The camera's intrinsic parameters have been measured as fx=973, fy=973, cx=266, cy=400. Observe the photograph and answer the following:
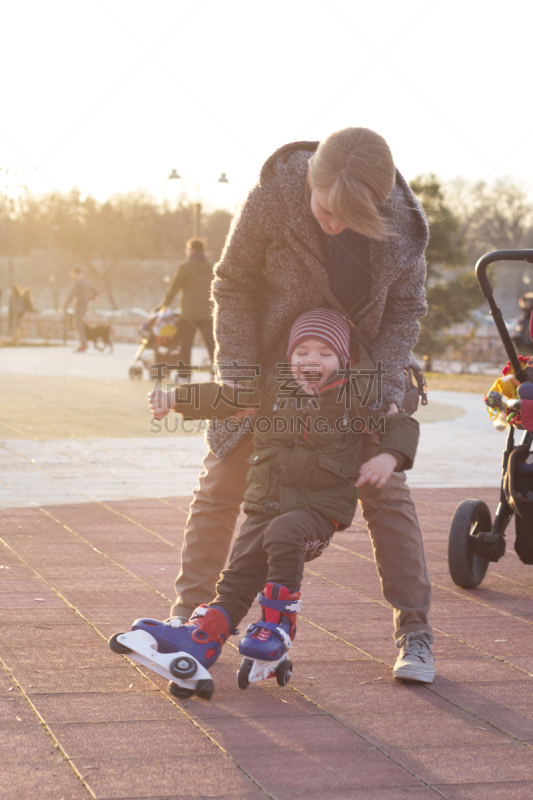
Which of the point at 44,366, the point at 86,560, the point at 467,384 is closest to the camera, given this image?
the point at 86,560

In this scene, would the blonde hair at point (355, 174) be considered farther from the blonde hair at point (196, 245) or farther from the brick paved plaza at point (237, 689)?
the blonde hair at point (196, 245)

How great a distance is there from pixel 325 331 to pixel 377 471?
0.43 m

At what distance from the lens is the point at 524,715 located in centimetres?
259

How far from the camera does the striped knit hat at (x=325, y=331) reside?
9.19 feet

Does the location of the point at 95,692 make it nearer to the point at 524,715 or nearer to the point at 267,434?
the point at 267,434

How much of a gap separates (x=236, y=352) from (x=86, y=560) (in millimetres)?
1518

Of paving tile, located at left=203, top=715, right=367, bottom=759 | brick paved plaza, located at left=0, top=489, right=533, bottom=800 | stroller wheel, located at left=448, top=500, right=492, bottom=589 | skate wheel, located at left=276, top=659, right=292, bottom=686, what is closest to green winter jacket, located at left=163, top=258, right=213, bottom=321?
brick paved plaza, located at left=0, top=489, right=533, bottom=800

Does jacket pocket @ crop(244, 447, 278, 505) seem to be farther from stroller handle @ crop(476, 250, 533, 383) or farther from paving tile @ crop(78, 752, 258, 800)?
stroller handle @ crop(476, 250, 533, 383)

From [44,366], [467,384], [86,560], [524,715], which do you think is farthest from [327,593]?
[467,384]

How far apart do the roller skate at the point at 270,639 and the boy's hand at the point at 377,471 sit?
370 millimetres

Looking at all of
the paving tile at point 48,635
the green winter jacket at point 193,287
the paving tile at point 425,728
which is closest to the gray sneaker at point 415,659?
the paving tile at point 425,728

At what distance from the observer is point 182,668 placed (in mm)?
2537

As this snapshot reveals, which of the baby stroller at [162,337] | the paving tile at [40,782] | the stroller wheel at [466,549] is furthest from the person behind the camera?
the baby stroller at [162,337]

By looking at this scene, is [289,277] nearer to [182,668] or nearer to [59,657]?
[182,668]
